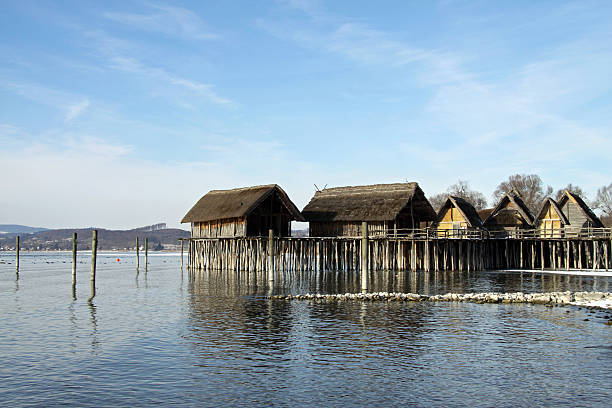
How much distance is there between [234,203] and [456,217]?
18970 mm

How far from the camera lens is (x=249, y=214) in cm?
4553

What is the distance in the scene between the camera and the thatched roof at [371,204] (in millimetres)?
48250

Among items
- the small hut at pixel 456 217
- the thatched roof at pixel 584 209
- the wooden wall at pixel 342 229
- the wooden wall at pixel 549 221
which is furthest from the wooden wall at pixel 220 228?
the thatched roof at pixel 584 209

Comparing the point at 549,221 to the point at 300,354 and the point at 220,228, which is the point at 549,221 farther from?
the point at 300,354

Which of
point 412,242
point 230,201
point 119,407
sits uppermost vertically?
point 230,201

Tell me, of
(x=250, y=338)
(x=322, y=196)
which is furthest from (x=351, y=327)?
(x=322, y=196)

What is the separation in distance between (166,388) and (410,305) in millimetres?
13829

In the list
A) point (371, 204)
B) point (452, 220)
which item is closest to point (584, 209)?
point (452, 220)

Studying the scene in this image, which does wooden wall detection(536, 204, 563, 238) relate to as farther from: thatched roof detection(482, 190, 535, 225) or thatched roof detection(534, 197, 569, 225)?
thatched roof detection(482, 190, 535, 225)

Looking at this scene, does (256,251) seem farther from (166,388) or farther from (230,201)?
(166,388)

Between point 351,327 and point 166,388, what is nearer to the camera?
point 166,388

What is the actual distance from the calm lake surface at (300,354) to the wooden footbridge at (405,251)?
21.7 metres

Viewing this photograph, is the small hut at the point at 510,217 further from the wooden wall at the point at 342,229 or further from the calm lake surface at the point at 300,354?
the calm lake surface at the point at 300,354

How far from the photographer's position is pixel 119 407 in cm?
1082
